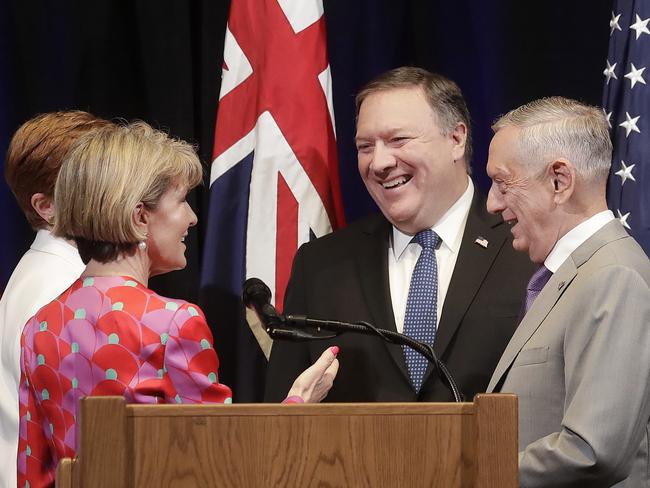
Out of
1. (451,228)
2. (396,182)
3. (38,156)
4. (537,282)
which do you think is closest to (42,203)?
(38,156)

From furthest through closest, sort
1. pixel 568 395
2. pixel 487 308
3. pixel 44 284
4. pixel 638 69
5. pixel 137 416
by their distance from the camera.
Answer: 1. pixel 638 69
2. pixel 487 308
3. pixel 44 284
4. pixel 568 395
5. pixel 137 416

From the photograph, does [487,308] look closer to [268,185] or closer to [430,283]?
[430,283]

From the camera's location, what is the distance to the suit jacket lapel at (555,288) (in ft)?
6.77

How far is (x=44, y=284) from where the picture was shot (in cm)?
246

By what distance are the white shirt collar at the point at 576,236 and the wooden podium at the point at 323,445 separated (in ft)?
2.68

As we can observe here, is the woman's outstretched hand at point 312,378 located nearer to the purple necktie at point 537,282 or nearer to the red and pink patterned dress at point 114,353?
the red and pink patterned dress at point 114,353

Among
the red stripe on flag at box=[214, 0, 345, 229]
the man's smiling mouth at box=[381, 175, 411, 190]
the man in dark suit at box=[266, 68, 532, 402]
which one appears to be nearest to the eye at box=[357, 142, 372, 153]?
the man in dark suit at box=[266, 68, 532, 402]

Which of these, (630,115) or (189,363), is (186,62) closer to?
(630,115)

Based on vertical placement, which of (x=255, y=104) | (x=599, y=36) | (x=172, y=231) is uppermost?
(x=599, y=36)

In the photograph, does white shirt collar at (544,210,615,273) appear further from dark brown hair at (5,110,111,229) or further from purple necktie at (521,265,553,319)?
dark brown hair at (5,110,111,229)

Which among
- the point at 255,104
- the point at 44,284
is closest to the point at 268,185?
the point at 255,104

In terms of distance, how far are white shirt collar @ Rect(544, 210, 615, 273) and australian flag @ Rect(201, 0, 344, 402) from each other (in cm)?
114

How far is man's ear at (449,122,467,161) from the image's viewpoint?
2.91 m

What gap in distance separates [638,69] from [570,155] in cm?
97
